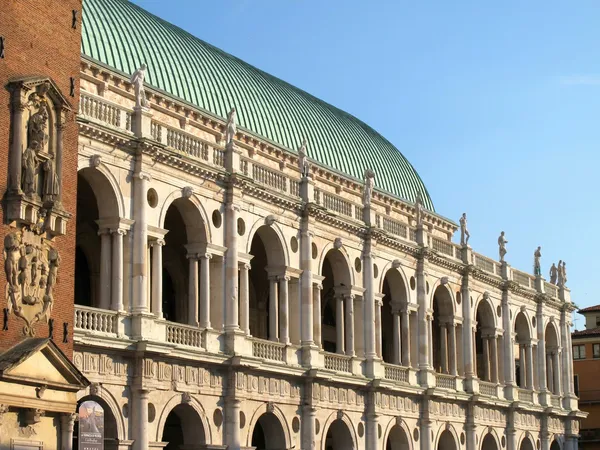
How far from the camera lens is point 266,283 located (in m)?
57.0

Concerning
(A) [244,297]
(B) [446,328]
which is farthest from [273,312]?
(B) [446,328]

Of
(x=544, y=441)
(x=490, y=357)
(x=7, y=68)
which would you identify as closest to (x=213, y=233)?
(x=7, y=68)

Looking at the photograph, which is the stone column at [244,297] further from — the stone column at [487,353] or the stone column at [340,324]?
the stone column at [487,353]

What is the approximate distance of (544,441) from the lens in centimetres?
7444

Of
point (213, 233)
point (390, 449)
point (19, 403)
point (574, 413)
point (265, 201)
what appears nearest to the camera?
point (19, 403)

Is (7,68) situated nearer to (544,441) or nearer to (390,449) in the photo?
(390,449)

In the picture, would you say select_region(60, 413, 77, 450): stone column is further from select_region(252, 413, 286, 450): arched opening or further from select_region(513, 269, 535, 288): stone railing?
select_region(513, 269, 535, 288): stone railing

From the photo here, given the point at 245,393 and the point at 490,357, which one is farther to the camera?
the point at 490,357

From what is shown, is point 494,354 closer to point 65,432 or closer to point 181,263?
point 181,263

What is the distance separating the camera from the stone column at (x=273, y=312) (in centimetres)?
5112

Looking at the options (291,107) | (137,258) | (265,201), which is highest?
(291,107)

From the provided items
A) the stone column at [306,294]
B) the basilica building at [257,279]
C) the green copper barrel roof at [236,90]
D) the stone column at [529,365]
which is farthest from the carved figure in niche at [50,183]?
the stone column at [529,365]

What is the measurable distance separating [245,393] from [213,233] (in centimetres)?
596

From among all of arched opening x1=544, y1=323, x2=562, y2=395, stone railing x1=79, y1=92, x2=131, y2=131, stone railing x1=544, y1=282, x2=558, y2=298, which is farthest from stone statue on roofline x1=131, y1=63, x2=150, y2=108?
arched opening x1=544, y1=323, x2=562, y2=395
